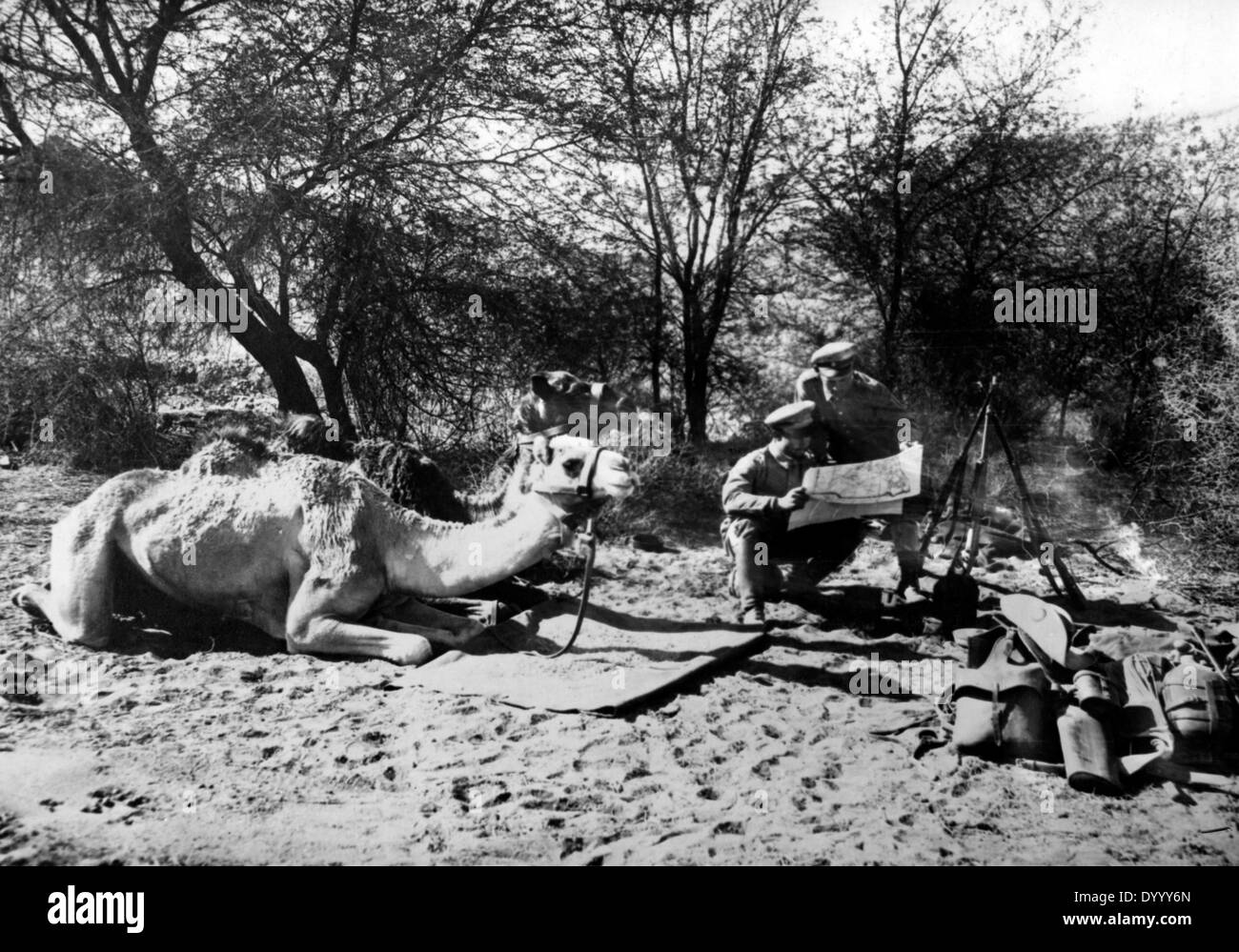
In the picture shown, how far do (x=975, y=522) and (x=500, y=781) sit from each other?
3.29 m

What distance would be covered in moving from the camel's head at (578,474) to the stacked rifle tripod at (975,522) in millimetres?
2090

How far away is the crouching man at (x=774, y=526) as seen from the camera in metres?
5.40

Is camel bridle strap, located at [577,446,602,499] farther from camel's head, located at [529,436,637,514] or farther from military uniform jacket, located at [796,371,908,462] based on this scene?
military uniform jacket, located at [796,371,908,462]

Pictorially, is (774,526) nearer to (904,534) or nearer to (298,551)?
(904,534)

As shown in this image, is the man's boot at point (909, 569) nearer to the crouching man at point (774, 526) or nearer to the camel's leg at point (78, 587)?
the crouching man at point (774, 526)

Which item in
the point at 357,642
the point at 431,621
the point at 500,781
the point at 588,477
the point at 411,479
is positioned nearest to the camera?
the point at 500,781

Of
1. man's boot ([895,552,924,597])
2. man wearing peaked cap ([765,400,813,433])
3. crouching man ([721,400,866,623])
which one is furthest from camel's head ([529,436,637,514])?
man's boot ([895,552,924,597])

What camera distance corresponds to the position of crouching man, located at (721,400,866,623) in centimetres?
540

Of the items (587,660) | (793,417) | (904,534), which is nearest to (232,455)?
(587,660)

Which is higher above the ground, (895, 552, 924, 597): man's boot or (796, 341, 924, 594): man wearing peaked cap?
(796, 341, 924, 594): man wearing peaked cap

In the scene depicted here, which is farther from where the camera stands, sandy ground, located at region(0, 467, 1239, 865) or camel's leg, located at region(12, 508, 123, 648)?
camel's leg, located at region(12, 508, 123, 648)

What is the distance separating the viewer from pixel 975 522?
520 cm
